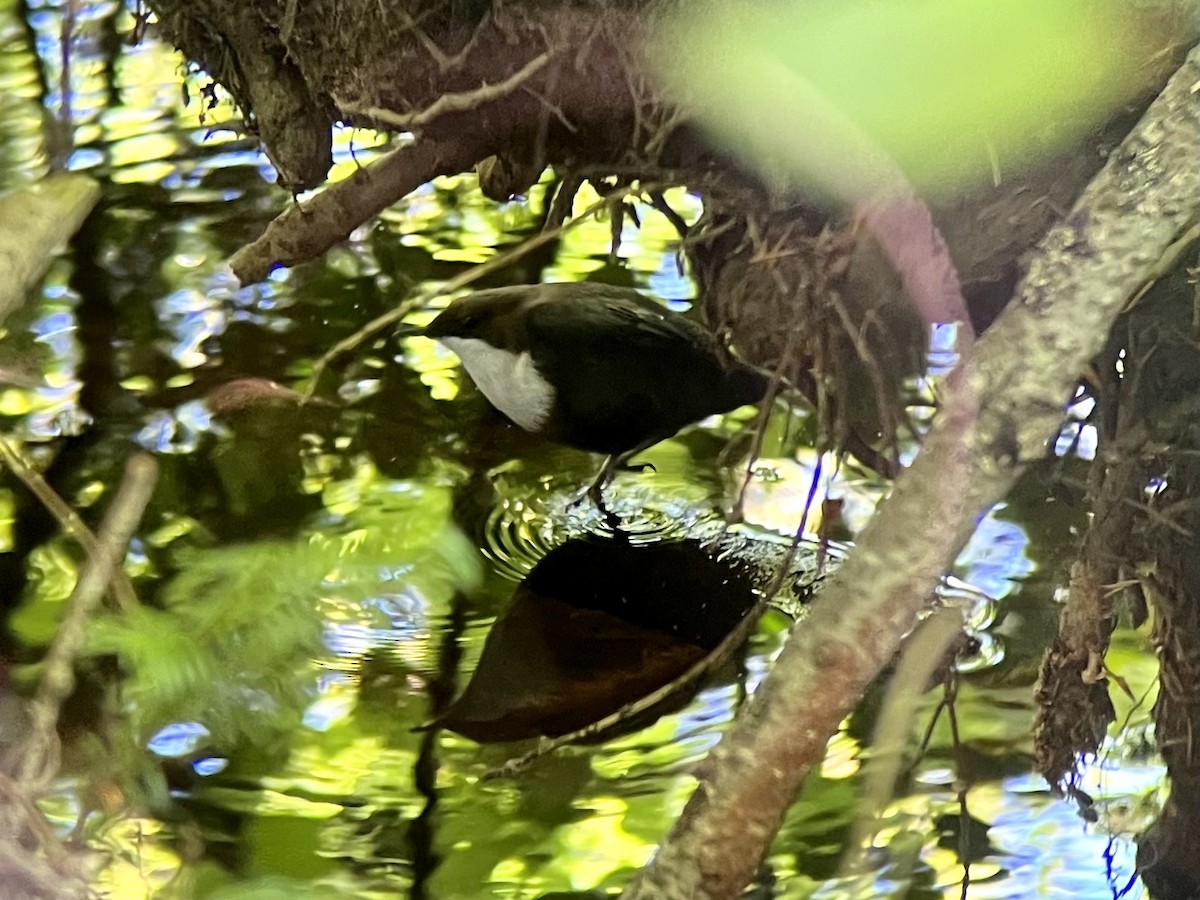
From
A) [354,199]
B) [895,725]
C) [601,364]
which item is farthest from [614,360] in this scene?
[895,725]

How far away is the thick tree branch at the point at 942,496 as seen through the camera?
0.46 metres

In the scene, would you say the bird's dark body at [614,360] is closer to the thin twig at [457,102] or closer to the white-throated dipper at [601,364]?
the white-throated dipper at [601,364]

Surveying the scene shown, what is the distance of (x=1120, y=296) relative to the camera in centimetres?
46

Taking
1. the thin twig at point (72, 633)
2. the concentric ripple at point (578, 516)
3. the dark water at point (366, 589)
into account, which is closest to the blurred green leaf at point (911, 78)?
the dark water at point (366, 589)

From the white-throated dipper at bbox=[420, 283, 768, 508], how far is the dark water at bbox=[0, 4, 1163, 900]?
37 mm

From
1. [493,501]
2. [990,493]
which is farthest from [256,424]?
[990,493]

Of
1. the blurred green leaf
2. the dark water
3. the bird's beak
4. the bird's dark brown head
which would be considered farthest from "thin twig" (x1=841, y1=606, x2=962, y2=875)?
the bird's beak

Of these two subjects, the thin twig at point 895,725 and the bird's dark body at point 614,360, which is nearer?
the thin twig at point 895,725

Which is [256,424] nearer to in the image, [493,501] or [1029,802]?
[493,501]

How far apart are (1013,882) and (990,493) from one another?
17 cm

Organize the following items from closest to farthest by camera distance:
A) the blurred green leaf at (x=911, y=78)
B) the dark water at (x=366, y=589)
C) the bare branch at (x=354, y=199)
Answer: the blurred green leaf at (x=911, y=78) → the dark water at (x=366, y=589) → the bare branch at (x=354, y=199)

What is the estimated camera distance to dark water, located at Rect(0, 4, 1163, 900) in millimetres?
522

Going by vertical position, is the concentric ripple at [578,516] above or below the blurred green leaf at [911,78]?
below

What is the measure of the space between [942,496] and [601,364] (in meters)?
0.28
